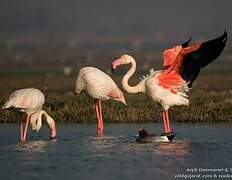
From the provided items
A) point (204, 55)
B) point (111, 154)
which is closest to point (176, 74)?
point (204, 55)

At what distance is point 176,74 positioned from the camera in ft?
55.5

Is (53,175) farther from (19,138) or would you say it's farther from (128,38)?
(128,38)

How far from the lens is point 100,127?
17594 millimetres

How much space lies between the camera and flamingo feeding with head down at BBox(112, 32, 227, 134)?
16.5 m

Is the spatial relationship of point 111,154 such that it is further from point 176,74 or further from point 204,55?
point 204,55

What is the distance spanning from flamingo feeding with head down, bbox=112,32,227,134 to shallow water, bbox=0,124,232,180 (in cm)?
73

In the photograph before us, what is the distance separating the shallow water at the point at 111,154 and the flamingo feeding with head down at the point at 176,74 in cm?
73

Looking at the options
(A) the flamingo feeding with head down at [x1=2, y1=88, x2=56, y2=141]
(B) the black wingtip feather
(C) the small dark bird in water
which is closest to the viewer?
(C) the small dark bird in water

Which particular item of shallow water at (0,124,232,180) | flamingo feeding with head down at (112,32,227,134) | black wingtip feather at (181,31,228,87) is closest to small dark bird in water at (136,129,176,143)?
shallow water at (0,124,232,180)

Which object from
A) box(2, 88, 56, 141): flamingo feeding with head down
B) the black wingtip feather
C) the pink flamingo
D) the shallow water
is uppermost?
the black wingtip feather

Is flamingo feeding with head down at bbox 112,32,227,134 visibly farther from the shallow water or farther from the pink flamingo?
the shallow water

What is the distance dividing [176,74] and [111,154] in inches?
119

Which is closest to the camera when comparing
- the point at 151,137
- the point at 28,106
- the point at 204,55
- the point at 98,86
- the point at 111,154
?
the point at 111,154

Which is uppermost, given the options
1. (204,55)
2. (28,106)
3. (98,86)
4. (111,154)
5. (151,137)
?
(204,55)
